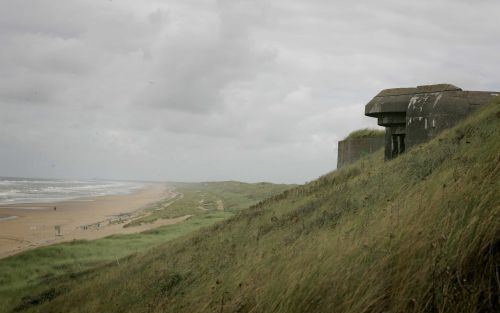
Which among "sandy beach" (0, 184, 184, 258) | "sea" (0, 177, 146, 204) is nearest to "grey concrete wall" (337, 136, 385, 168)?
"sandy beach" (0, 184, 184, 258)

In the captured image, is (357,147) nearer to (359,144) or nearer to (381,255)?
(359,144)

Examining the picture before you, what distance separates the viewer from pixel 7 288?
39.8 feet

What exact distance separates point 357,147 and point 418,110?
479 centimetres

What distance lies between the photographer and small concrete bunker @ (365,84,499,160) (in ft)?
24.7

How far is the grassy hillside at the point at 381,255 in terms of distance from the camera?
2.53 m

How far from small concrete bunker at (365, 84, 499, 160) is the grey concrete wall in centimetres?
301

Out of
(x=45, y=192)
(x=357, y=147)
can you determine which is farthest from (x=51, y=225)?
(x=45, y=192)

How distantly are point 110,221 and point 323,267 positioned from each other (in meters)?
32.5

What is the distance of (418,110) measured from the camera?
790cm

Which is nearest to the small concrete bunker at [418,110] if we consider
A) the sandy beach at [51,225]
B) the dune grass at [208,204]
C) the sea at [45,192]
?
the sandy beach at [51,225]

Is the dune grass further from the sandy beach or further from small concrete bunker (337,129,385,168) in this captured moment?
small concrete bunker (337,129,385,168)

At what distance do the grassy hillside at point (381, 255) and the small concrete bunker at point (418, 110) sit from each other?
93cm

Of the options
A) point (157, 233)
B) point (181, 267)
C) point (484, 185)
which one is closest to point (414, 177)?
point (484, 185)

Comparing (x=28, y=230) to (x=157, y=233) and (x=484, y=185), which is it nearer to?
(x=157, y=233)
